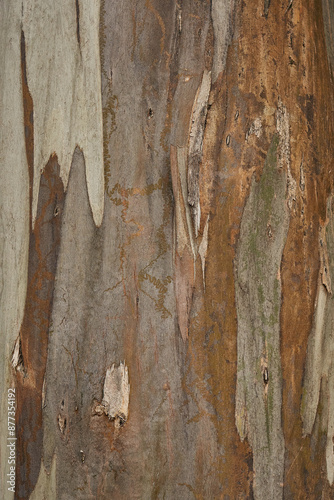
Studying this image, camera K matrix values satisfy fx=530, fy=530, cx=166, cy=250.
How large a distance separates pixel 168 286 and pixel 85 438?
21 cm

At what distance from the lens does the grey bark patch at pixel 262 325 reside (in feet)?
2.13

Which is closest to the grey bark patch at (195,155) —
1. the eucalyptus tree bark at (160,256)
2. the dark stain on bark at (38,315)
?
the eucalyptus tree bark at (160,256)

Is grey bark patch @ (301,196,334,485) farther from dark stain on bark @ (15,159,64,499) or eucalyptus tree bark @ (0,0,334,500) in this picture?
dark stain on bark @ (15,159,64,499)

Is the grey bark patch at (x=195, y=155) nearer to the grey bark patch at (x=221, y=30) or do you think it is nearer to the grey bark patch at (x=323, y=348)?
the grey bark patch at (x=221, y=30)

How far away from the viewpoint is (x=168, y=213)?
2.09 feet

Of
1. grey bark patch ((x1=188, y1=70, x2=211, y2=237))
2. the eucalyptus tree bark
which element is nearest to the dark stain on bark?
the eucalyptus tree bark

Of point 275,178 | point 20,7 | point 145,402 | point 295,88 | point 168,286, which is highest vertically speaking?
point 20,7

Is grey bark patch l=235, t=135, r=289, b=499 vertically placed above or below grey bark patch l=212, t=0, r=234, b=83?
below

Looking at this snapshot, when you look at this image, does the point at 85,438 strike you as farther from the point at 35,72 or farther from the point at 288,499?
the point at 35,72

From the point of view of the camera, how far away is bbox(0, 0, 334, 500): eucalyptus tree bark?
0.63 m

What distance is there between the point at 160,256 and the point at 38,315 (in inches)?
6.8

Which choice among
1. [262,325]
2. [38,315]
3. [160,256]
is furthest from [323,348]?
[38,315]

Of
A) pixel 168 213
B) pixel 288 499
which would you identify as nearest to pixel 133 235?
A: pixel 168 213

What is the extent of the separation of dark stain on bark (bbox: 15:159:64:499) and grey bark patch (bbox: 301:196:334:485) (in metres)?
0.34
